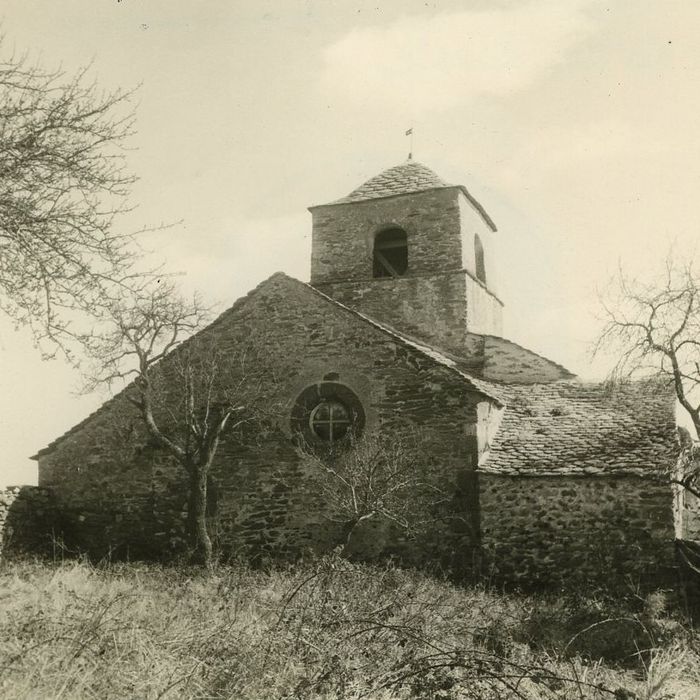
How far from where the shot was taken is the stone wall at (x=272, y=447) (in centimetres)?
1291

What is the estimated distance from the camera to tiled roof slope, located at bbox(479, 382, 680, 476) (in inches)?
473

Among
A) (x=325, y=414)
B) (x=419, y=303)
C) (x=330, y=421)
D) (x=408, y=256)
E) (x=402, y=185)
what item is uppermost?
(x=402, y=185)

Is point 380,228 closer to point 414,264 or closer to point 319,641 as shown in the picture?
point 414,264

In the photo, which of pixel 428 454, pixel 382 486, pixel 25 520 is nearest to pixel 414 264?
pixel 428 454

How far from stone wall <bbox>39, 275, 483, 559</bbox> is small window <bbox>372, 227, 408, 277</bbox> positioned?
4.58 m

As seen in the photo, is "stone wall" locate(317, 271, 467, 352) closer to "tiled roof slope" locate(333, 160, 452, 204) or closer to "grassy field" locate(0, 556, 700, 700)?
"tiled roof slope" locate(333, 160, 452, 204)

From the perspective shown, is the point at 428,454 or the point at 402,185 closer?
the point at 428,454

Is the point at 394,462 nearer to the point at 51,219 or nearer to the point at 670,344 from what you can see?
the point at 670,344

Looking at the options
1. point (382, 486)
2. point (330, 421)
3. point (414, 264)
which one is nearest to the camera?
point (382, 486)

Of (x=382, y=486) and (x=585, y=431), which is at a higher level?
(x=585, y=431)

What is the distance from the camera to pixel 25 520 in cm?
1395

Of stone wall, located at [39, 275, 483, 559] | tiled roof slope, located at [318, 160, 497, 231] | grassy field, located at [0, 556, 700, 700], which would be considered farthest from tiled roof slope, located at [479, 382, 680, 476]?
tiled roof slope, located at [318, 160, 497, 231]

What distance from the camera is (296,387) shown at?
13945 mm

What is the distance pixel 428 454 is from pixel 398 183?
8635 millimetres
